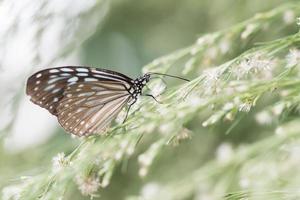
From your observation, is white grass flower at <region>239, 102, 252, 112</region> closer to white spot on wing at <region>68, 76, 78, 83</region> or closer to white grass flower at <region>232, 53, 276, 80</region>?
white grass flower at <region>232, 53, 276, 80</region>

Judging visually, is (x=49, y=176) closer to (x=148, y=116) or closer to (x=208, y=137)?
(x=148, y=116)

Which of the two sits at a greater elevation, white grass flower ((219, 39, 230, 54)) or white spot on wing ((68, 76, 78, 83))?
white spot on wing ((68, 76, 78, 83))

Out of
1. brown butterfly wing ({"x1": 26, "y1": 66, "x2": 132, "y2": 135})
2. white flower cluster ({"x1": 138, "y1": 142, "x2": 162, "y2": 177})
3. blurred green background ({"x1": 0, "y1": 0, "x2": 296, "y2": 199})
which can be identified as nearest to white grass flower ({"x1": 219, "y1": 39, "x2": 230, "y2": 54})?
brown butterfly wing ({"x1": 26, "y1": 66, "x2": 132, "y2": 135})

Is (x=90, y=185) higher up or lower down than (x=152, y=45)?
lower down

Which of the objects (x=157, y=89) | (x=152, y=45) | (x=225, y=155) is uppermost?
(x=152, y=45)

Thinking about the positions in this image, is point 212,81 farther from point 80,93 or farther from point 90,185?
point 80,93

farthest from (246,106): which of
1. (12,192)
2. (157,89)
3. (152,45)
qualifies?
(152,45)

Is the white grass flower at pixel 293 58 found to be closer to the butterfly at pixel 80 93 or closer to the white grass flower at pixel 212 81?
the white grass flower at pixel 212 81

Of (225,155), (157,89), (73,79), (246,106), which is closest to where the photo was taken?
(225,155)
